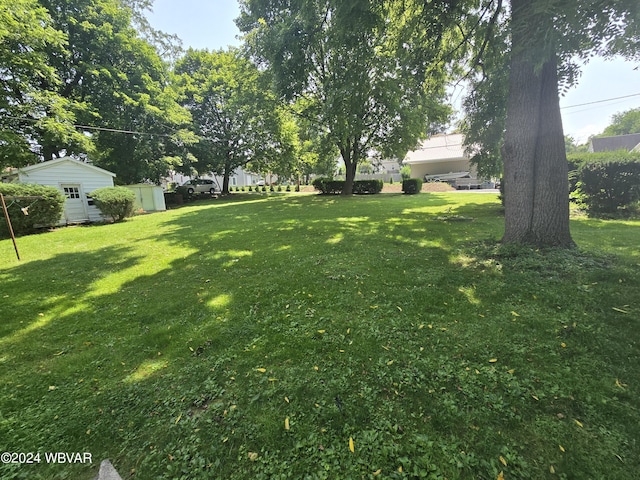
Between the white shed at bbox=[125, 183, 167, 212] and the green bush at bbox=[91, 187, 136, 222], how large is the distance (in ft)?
13.4

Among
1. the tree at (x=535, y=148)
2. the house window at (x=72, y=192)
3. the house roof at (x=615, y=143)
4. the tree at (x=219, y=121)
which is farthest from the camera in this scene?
the house roof at (x=615, y=143)

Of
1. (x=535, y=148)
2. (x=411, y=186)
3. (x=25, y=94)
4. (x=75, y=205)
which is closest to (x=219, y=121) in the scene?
(x=25, y=94)

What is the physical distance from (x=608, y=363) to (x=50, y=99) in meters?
18.2

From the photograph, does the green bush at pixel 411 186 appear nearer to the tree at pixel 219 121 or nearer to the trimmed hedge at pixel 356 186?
the trimmed hedge at pixel 356 186

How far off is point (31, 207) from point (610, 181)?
1859cm

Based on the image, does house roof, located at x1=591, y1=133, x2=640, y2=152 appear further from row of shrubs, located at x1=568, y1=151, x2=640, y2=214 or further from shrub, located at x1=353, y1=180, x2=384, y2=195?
row of shrubs, located at x1=568, y1=151, x2=640, y2=214

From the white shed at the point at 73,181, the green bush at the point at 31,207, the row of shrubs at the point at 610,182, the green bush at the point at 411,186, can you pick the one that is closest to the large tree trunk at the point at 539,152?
the row of shrubs at the point at 610,182

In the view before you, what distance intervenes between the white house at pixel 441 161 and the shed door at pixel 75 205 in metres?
30.4

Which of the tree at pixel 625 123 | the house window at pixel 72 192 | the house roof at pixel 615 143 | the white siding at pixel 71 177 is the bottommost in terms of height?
the house window at pixel 72 192

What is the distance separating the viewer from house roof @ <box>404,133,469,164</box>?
105 ft

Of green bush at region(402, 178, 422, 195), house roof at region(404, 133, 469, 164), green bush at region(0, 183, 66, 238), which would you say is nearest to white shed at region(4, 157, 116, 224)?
green bush at region(0, 183, 66, 238)

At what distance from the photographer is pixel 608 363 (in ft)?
7.55

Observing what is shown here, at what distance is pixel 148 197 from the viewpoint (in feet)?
55.2

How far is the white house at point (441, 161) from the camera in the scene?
31.8m
